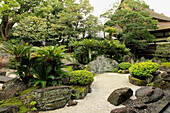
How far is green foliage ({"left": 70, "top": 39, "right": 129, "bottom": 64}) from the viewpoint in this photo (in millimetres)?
10197

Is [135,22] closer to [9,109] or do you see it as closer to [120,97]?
[120,97]

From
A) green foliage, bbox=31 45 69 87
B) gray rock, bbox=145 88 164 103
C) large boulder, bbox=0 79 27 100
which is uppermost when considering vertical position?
green foliage, bbox=31 45 69 87

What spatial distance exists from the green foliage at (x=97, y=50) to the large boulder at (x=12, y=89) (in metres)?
6.46

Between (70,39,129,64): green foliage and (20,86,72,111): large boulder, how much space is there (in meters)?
6.53

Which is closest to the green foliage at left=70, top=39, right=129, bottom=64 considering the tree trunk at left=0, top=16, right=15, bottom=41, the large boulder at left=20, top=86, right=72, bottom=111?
the large boulder at left=20, top=86, right=72, bottom=111

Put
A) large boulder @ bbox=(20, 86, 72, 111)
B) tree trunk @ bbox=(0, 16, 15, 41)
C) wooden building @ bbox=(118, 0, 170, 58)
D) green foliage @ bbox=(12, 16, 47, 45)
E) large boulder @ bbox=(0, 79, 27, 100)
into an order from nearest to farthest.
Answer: large boulder @ bbox=(20, 86, 72, 111) → large boulder @ bbox=(0, 79, 27, 100) → wooden building @ bbox=(118, 0, 170, 58) → green foliage @ bbox=(12, 16, 47, 45) → tree trunk @ bbox=(0, 16, 15, 41)

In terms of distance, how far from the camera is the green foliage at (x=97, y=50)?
10197mm

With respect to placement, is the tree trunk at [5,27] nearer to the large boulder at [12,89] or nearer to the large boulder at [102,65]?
the large boulder at [102,65]

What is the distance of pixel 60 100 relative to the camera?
371 centimetres

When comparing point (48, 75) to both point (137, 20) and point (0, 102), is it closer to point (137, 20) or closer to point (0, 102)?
point (0, 102)

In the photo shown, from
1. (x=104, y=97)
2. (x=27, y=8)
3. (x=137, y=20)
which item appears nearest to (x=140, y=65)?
(x=104, y=97)

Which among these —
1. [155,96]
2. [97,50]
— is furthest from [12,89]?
[97,50]

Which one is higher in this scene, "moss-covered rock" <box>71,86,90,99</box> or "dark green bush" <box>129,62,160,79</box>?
"dark green bush" <box>129,62,160,79</box>

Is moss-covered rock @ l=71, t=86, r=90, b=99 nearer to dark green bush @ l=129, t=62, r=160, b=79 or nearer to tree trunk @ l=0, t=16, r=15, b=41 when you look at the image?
dark green bush @ l=129, t=62, r=160, b=79
